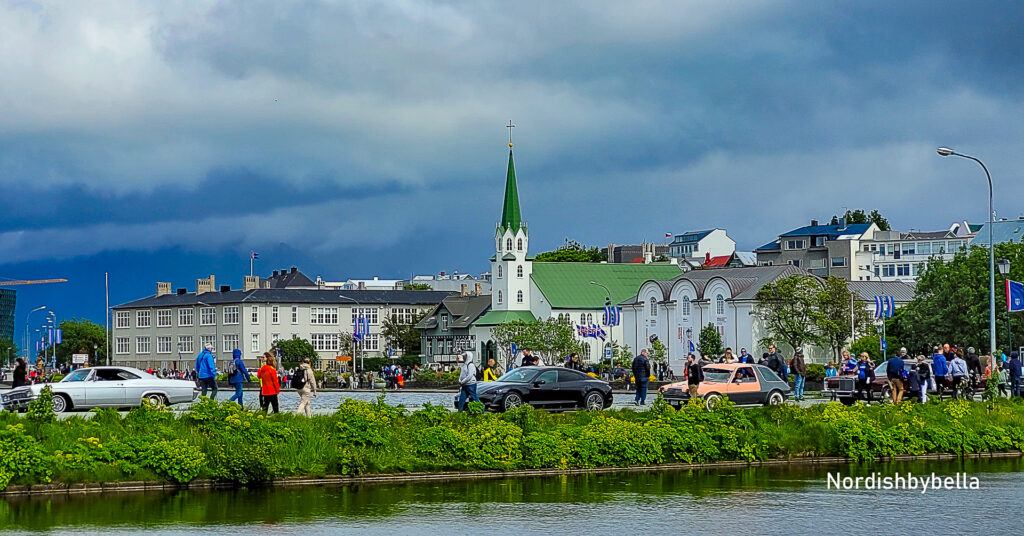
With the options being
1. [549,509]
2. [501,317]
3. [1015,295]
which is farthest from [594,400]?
[501,317]

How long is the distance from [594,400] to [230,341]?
126 m

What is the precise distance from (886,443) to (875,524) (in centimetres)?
972

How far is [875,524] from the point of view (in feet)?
58.1

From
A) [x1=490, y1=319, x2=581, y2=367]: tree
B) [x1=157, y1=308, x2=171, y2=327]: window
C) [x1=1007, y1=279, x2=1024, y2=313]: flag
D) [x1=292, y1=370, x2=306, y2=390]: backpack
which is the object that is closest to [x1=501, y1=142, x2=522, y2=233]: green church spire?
[x1=490, y1=319, x2=581, y2=367]: tree

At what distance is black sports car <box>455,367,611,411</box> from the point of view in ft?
118

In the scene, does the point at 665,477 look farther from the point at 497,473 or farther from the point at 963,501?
the point at 963,501

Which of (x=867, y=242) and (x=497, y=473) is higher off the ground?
(x=867, y=242)

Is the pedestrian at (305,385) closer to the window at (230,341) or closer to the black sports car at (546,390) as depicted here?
the black sports car at (546,390)

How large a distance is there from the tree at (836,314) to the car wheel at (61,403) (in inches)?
3167

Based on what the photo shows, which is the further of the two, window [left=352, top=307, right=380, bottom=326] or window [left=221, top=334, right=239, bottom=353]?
window [left=352, top=307, right=380, bottom=326]

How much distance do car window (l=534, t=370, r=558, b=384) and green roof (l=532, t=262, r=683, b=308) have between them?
113 meters

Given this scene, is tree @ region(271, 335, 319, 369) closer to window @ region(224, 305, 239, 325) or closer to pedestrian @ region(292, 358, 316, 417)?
window @ region(224, 305, 239, 325)

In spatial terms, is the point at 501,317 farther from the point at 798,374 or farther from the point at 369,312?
the point at 798,374

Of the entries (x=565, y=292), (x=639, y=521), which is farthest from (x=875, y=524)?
(x=565, y=292)
